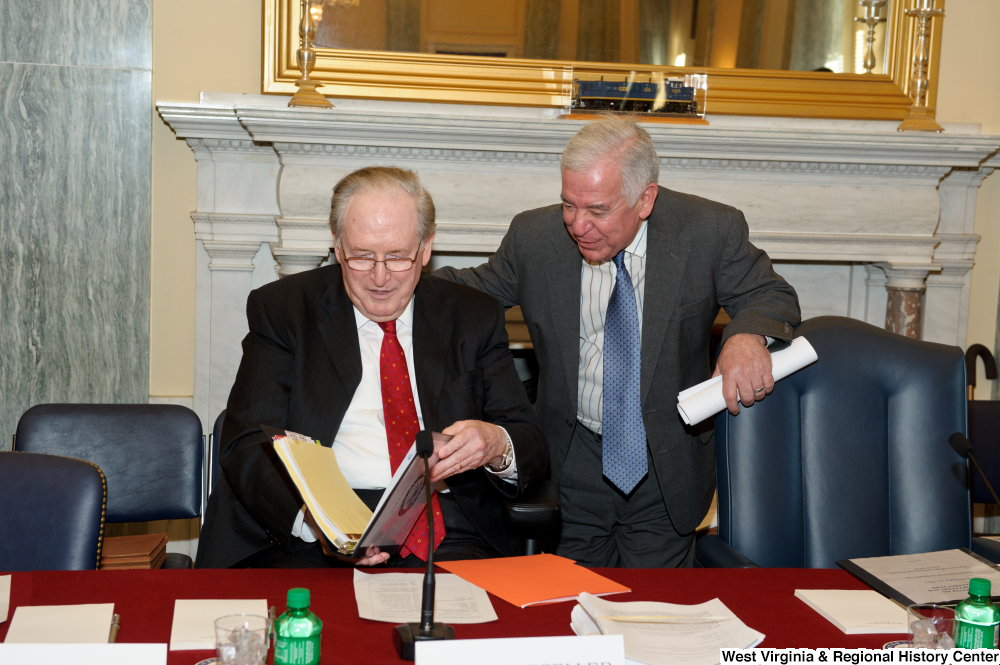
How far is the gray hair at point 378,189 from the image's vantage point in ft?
6.39

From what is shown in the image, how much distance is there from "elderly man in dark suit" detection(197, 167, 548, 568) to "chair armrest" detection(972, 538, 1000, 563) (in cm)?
98

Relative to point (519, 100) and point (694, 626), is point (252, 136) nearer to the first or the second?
point (519, 100)

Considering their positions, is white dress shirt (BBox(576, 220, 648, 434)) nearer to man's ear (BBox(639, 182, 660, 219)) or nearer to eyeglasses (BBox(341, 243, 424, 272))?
man's ear (BBox(639, 182, 660, 219))

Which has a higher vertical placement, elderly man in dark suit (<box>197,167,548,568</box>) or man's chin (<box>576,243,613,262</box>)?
man's chin (<box>576,243,613,262</box>)

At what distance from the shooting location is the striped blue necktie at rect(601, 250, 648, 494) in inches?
93.0

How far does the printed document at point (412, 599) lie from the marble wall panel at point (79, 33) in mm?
2747

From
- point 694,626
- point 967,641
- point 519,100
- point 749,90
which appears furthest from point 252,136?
point 967,641

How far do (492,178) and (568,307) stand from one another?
1.25 metres

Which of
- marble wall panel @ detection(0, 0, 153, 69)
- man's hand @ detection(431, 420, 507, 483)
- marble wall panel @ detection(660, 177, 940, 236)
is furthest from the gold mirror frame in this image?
man's hand @ detection(431, 420, 507, 483)

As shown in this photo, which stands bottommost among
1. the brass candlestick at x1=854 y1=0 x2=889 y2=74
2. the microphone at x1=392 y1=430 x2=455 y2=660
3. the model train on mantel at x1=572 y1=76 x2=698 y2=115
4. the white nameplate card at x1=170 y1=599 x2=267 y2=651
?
the white nameplate card at x1=170 y1=599 x2=267 y2=651

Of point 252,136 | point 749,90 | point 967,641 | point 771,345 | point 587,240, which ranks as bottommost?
point 967,641

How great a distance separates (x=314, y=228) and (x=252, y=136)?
416 millimetres

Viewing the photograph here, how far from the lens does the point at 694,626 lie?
135 centimetres

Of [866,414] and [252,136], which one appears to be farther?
[252,136]
